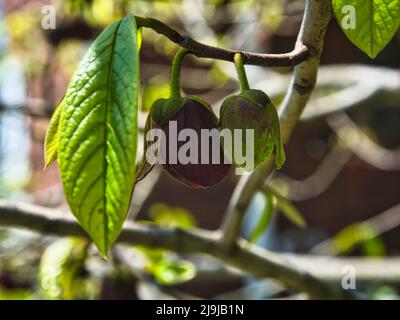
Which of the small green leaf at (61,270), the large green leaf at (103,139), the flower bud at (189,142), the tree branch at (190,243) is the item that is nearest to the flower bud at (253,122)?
the flower bud at (189,142)

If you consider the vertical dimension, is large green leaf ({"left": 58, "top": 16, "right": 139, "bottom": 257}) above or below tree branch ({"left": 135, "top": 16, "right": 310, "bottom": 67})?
below

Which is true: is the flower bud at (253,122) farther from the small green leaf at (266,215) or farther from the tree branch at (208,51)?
the small green leaf at (266,215)

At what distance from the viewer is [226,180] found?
420 centimetres

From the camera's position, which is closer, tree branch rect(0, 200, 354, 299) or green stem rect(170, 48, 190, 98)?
green stem rect(170, 48, 190, 98)

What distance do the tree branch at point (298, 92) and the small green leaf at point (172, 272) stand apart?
0.33 meters

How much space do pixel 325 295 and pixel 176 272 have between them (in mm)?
431

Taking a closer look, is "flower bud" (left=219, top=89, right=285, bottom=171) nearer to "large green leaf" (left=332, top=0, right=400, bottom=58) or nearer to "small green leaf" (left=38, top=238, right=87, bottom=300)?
"large green leaf" (left=332, top=0, right=400, bottom=58)

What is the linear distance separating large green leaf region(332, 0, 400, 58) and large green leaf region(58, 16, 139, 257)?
0.22 m

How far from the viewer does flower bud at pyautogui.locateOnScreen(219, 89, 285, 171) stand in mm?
686

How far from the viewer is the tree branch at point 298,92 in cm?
71

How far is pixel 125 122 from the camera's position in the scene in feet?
1.75

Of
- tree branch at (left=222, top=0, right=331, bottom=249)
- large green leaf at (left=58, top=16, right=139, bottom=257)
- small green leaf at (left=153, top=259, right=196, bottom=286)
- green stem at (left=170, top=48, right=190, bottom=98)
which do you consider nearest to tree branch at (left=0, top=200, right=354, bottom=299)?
tree branch at (left=222, top=0, right=331, bottom=249)
